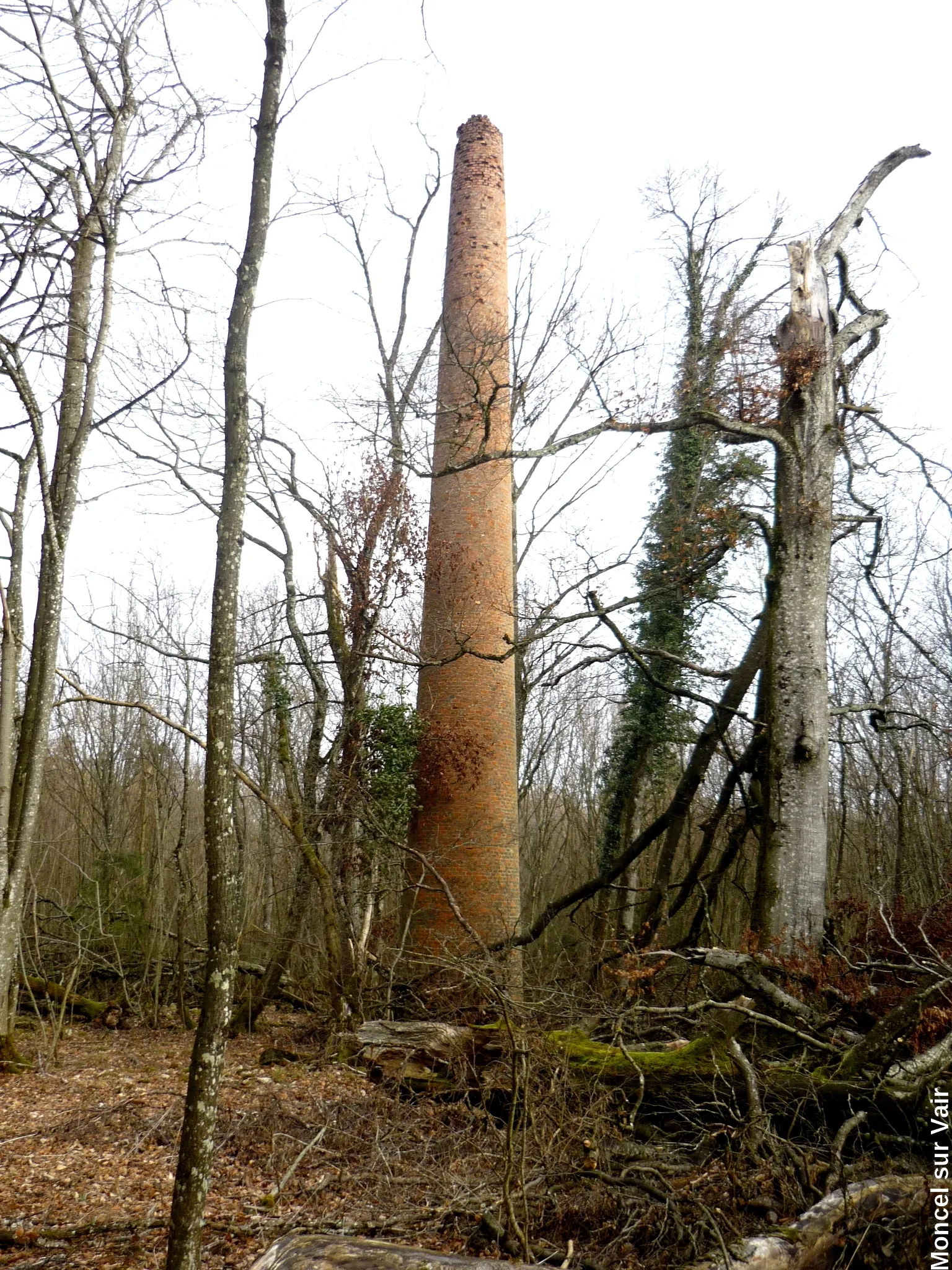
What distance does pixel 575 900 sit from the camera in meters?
10.9

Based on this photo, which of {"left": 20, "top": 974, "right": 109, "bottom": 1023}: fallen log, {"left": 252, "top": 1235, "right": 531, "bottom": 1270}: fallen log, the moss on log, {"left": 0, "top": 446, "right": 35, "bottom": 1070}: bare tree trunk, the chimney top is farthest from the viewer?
the chimney top

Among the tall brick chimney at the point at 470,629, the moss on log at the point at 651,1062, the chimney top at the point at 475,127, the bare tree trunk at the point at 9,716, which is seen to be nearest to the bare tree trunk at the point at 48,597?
the bare tree trunk at the point at 9,716

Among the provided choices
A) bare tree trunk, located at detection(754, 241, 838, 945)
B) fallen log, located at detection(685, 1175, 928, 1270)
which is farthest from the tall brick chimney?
fallen log, located at detection(685, 1175, 928, 1270)

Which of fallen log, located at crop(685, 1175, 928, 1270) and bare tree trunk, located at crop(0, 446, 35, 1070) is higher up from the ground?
bare tree trunk, located at crop(0, 446, 35, 1070)


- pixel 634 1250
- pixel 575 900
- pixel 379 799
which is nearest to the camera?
pixel 634 1250

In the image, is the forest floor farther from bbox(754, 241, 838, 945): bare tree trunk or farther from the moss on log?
bbox(754, 241, 838, 945): bare tree trunk

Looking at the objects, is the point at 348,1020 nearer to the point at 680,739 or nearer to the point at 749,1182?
the point at 749,1182

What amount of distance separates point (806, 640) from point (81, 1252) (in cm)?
693

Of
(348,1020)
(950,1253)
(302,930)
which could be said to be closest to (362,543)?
(302,930)

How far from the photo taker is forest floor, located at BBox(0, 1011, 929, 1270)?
4320 mm

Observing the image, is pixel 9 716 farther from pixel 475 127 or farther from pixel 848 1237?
pixel 475 127

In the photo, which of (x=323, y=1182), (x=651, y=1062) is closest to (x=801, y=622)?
(x=651, y=1062)

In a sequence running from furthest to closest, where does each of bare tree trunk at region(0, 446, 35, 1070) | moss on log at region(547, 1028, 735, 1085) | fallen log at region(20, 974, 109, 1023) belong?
fallen log at region(20, 974, 109, 1023) < bare tree trunk at region(0, 446, 35, 1070) < moss on log at region(547, 1028, 735, 1085)

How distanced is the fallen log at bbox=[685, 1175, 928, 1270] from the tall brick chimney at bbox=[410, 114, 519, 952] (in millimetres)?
7072
